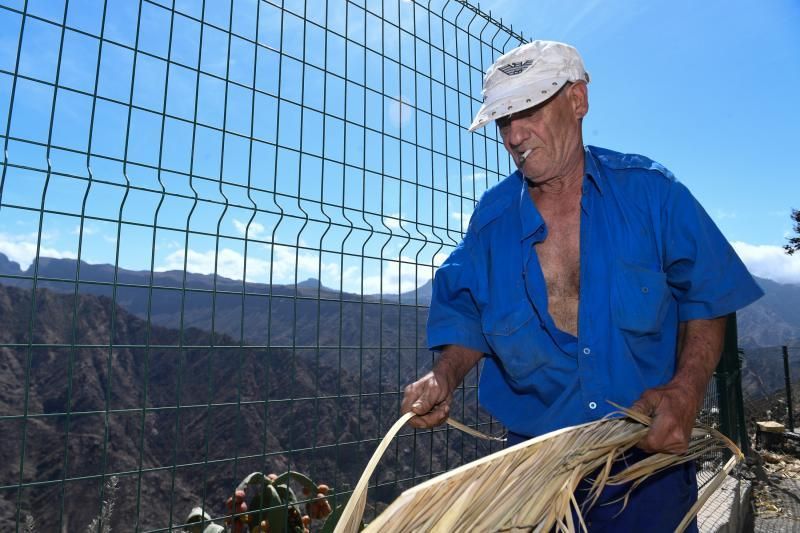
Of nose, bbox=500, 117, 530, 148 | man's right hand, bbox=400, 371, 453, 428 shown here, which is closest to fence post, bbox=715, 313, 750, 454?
nose, bbox=500, 117, 530, 148

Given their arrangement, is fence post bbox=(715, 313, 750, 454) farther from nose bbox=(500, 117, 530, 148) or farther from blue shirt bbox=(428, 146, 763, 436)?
nose bbox=(500, 117, 530, 148)

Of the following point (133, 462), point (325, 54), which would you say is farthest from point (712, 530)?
point (133, 462)

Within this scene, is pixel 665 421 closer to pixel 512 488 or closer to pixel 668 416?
pixel 668 416

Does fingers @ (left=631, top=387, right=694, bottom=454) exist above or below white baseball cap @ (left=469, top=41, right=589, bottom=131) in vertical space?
below

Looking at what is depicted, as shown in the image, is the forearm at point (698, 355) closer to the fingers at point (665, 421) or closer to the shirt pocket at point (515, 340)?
the fingers at point (665, 421)

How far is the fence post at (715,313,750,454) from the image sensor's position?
5281 millimetres

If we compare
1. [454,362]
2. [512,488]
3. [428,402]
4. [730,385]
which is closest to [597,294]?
[454,362]

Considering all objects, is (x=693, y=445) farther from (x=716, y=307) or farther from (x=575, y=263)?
(x=575, y=263)

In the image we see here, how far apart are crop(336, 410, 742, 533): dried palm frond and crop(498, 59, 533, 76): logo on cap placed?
106 centimetres

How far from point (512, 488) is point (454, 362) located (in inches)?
36.0

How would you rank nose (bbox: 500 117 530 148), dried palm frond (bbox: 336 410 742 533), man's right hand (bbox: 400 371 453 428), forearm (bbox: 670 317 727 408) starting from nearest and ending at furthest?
dried palm frond (bbox: 336 410 742 533), forearm (bbox: 670 317 727 408), man's right hand (bbox: 400 371 453 428), nose (bbox: 500 117 530 148)

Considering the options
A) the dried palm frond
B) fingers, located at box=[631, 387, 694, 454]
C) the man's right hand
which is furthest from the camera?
the man's right hand

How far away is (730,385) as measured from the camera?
557cm

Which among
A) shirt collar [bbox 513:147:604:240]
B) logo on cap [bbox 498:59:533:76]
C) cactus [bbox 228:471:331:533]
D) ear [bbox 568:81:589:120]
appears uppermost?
logo on cap [bbox 498:59:533:76]
